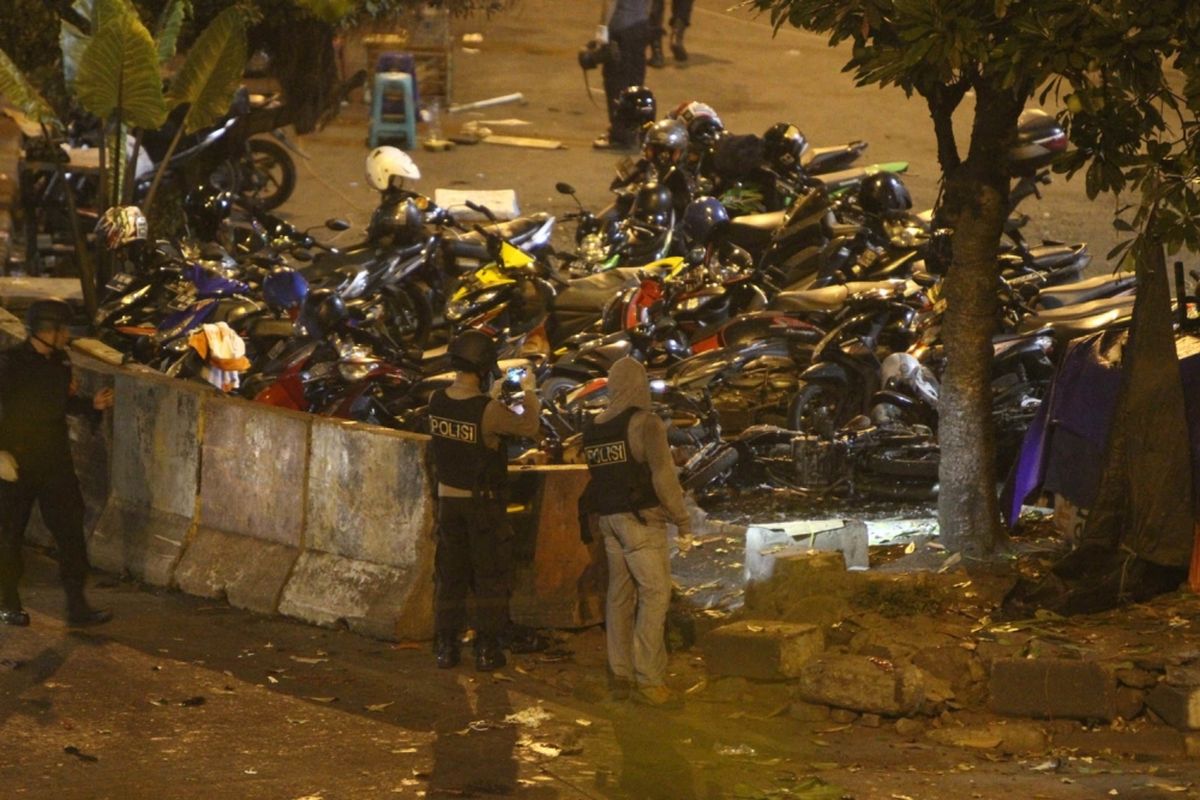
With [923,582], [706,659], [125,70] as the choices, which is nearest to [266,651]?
[706,659]

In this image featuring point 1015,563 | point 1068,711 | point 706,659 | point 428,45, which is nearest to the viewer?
point 1068,711

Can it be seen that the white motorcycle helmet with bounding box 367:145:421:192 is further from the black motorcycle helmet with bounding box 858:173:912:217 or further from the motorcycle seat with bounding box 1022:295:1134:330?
the motorcycle seat with bounding box 1022:295:1134:330

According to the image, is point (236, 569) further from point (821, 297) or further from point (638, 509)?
point (821, 297)

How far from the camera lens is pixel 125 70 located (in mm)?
14648

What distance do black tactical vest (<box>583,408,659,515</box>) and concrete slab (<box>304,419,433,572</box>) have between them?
109 cm

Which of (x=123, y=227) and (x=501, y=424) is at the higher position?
(x=123, y=227)

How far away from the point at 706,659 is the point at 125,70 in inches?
327

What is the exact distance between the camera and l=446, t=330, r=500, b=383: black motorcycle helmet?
8.70 m

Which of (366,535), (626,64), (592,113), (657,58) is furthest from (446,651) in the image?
(657,58)

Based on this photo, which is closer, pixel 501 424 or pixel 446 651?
pixel 501 424

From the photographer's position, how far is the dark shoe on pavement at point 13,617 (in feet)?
30.4

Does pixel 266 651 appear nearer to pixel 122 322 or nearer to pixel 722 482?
pixel 722 482

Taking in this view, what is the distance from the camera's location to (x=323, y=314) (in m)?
13.5

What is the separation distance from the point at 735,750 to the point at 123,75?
910 cm
